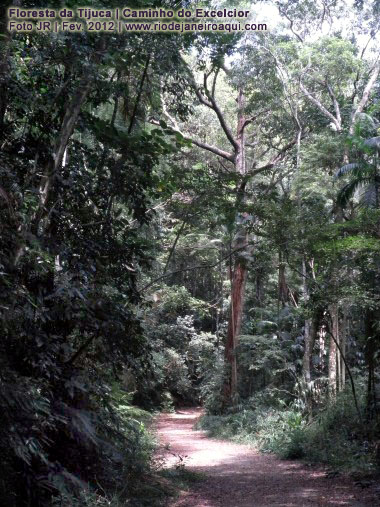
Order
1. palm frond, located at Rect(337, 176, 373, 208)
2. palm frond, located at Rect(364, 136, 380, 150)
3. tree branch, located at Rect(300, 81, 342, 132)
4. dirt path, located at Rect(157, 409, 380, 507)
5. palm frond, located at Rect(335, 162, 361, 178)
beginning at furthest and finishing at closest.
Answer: tree branch, located at Rect(300, 81, 342, 132) < palm frond, located at Rect(335, 162, 361, 178) < palm frond, located at Rect(337, 176, 373, 208) < palm frond, located at Rect(364, 136, 380, 150) < dirt path, located at Rect(157, 409, 380, 507)

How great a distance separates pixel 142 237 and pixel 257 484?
4807 millimetres

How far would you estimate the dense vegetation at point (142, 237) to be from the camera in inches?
163

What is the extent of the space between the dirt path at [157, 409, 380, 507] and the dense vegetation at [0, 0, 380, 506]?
54 centimetres

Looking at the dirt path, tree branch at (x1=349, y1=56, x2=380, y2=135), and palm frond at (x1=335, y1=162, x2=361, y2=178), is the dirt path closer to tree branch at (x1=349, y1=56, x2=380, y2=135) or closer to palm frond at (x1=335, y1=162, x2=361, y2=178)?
palm frond at (x1=335, y1=162, x2=361, y2=178)

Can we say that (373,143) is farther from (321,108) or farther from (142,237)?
(321,108)

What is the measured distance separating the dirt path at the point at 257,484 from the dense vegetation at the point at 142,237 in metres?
0.54

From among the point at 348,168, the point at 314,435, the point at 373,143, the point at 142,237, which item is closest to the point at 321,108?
the point at 348,168

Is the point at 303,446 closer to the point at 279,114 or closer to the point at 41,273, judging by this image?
the point at 41,273

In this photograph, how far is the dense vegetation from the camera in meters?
4.14

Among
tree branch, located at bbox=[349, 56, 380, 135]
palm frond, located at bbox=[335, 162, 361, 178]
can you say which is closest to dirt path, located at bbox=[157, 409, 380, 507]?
palm frond, located at bbox=[335, 162, 361, 178]

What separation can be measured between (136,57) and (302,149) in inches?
490

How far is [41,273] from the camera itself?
4176 mm

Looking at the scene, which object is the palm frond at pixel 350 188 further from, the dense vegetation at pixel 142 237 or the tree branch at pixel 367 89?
the tree branch at pixel 367 89

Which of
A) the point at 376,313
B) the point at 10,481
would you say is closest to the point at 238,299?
the point at 376,313
